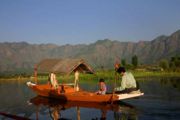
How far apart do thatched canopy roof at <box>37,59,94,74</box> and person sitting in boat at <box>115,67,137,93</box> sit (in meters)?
6.55

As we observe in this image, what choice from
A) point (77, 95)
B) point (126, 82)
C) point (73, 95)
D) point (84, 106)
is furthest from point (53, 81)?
point (126, 82)

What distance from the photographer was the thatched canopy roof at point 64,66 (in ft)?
110

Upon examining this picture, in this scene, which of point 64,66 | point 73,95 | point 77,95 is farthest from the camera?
point 64,66

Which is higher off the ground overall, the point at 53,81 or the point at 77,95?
the point at 53,81

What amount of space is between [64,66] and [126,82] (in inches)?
331

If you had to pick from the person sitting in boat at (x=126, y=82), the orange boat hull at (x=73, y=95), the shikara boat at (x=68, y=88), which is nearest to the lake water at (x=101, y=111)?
the orange boat hull at (x=73, y=95)

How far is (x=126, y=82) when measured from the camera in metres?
28.0

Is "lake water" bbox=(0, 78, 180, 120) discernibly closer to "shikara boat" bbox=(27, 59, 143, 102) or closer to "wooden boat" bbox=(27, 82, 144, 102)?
"wooden boat" bbox=(27, 82, 144, 102)

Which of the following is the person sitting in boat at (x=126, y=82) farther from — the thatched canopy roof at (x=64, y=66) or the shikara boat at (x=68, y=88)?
the thatched canopy roof at (x=64, y=66)

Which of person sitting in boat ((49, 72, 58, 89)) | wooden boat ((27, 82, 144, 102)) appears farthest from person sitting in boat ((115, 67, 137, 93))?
person sitting in boat ((49, 72, 58, 89))

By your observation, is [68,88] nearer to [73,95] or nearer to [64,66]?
[64,66]

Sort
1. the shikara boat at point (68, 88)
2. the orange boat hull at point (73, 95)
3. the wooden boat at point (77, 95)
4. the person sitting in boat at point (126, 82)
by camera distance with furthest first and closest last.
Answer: the shikara boat at point (68, 88) < the orange boat hull at point (73, 95) < the wooden boat at point (77, 95) < the person sitting in boat at point (126, 82)

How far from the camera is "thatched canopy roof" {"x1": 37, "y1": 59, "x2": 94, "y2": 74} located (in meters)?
33.4

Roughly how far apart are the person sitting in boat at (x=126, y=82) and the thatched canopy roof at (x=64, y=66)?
6553 millimetres
